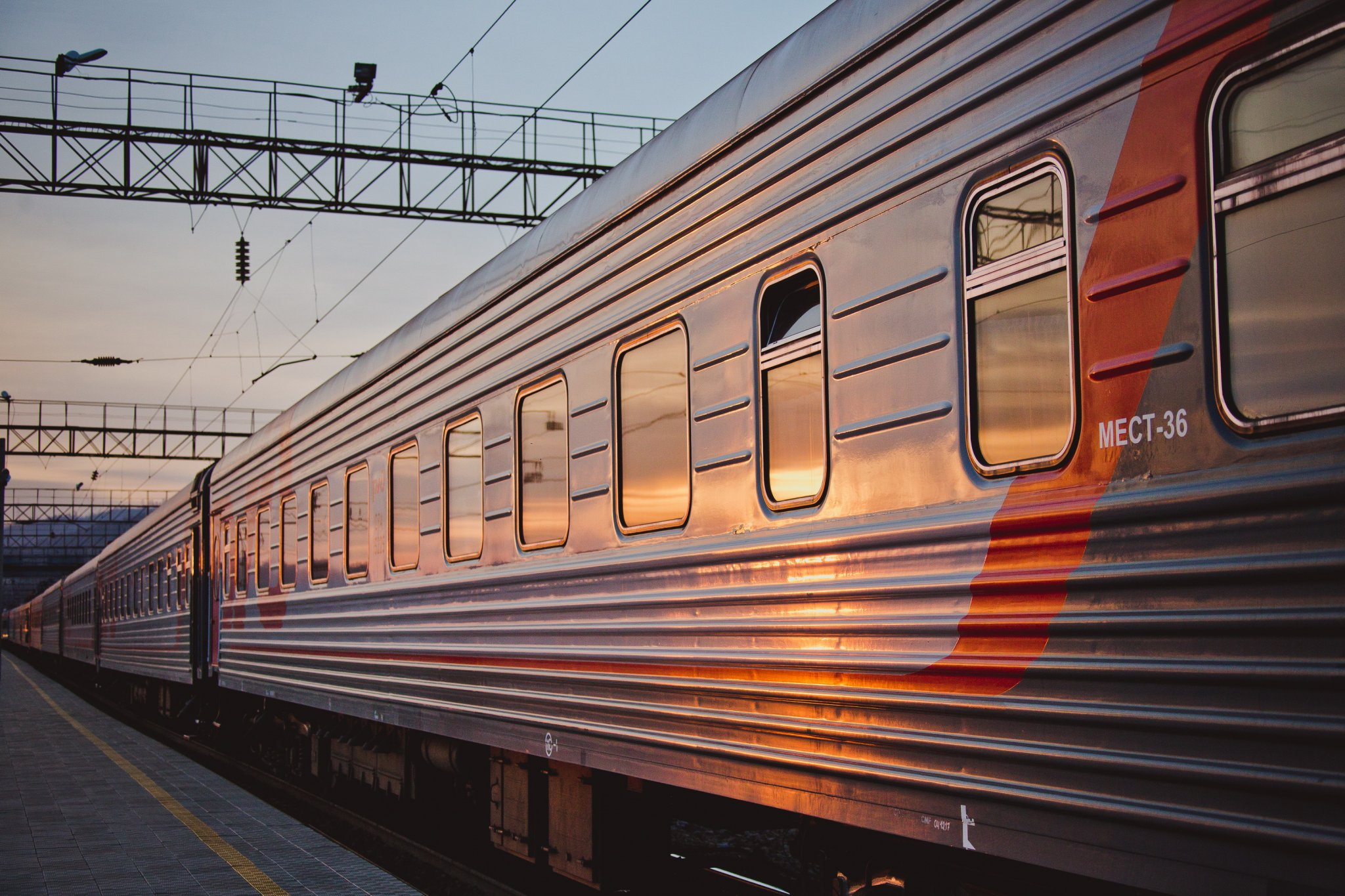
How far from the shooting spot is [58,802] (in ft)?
37.7

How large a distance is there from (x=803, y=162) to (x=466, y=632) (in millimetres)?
3940

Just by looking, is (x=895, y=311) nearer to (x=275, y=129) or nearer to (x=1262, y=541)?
(x=1262, y=541)

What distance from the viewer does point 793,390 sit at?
14.9ft

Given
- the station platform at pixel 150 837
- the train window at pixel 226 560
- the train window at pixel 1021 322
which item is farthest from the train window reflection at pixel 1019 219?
the train window at pixel 226 560

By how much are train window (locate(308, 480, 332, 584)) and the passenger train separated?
145 inches

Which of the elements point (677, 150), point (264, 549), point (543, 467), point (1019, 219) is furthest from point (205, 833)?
point (1019, 219)

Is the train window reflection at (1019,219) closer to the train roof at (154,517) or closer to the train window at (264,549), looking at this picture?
the train window at (264,549)

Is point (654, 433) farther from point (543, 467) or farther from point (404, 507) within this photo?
point (404, 507)

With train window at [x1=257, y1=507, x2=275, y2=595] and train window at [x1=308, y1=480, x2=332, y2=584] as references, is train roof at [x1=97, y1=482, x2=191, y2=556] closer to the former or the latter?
train window at [x1=257, y1=507, x2=275, y2=595]

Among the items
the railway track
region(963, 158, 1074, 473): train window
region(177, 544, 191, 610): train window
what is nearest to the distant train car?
region(177, 544, 191, 610): train window

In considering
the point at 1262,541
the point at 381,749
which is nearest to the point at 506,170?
the point at 381,749

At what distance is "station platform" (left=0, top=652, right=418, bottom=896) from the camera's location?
7.71m

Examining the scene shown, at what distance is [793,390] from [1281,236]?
1993 millimetres

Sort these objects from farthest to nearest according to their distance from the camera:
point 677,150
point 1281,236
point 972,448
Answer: point 677,150
point 972,448
point 1281,236
